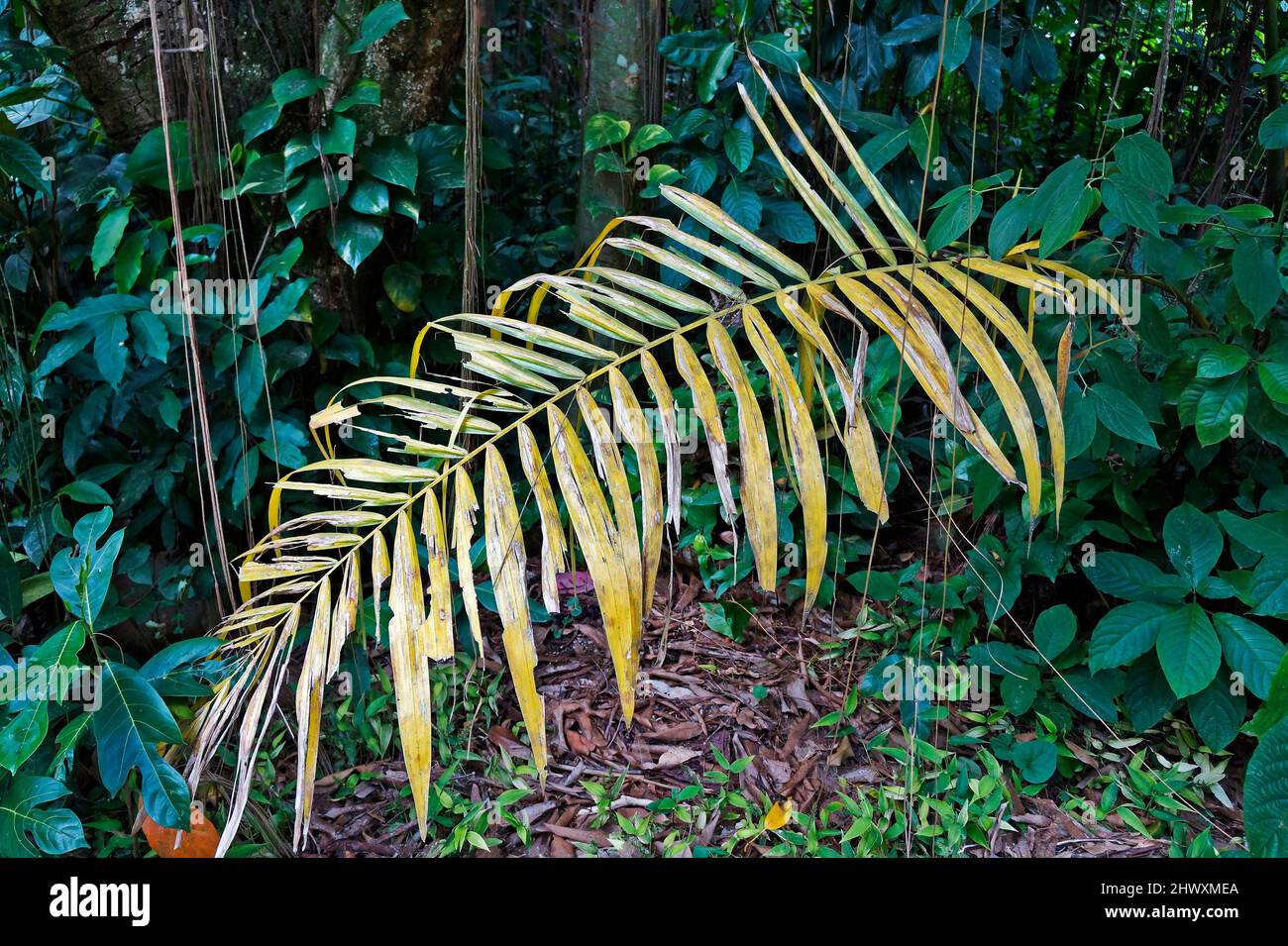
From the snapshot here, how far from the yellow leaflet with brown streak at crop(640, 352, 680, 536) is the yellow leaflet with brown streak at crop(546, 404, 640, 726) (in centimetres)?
8

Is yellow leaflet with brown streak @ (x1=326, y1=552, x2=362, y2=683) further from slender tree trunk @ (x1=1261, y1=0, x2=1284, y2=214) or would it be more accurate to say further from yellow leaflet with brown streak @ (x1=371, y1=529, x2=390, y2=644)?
slender tree trunk @ (x1=1261, y1=0, x2=1284, y2=214)

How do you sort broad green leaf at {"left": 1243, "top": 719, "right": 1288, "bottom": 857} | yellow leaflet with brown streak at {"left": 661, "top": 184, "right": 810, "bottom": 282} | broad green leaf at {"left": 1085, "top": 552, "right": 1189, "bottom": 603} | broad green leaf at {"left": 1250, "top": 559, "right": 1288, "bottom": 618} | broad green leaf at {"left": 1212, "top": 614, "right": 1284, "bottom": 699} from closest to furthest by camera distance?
broad green leaf at {"left": 1243, "top": 719, "right": 1288, "bottom": 857} < yellow leaflet with brown streak at {"left": 661, "top": 184, "right": 810, "bottom": 282} < broad green leaf at {"left": 1250, "top": 559, "right": 1288, "bottom": 618} < broad green leaf at {"left": 1212, "top": 614, "right": 1284, "bottom": 699} < broad green leaf at {"left": 1085, "top": 552, "right": 1189, "bottom": 603}

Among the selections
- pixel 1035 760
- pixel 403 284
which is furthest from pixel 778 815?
pixel 403 284

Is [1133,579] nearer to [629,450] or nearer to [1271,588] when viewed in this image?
[1271,588]

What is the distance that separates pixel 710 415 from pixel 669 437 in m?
0.07

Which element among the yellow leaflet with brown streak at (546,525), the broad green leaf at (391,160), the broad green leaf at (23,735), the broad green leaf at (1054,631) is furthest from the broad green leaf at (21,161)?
the broad green leaf at (1054,631)

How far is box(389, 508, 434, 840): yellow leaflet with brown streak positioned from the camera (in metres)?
1.11

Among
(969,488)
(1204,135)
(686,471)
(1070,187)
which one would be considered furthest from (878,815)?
(1204,135)

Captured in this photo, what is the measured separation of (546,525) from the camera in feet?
Answer: 3.80

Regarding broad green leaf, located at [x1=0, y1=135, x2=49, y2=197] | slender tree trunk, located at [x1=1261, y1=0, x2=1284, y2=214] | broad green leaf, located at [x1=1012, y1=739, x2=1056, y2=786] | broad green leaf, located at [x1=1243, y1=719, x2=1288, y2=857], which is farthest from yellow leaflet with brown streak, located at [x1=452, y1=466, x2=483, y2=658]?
slender tree trunk, located at [x1=1261, y1=0, x2=1284, y2=214]

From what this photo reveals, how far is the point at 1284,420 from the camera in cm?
158

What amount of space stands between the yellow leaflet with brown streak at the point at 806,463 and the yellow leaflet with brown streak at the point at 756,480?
0.12 feet
